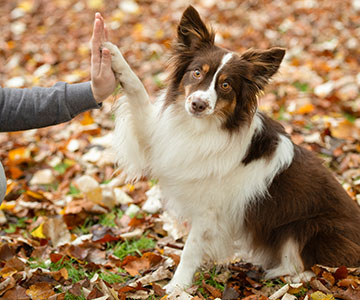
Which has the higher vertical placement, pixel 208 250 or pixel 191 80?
pixel 191 80

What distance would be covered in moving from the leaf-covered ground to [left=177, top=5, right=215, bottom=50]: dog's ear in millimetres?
1207

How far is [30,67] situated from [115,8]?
276cm

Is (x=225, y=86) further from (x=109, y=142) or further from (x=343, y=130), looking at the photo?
(x=109, y=142)

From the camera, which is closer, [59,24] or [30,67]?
[30,67]

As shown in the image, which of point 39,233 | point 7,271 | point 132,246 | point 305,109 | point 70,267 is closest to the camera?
point 7,271

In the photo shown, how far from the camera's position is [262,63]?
2947mm

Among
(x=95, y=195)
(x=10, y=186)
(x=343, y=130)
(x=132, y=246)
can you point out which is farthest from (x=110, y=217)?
(x=343, y=130)

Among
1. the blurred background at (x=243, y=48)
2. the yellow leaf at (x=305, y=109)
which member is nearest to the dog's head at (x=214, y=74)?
the blurred background at (x=243, y=48)

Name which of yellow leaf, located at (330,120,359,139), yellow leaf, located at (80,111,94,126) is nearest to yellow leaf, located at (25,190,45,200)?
yellow leaf, located at (80,111,94,126)

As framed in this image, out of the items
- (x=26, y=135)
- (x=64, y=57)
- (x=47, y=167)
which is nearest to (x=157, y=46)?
(x=64, y=57)

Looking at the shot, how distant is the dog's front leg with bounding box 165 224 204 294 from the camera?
3.16m

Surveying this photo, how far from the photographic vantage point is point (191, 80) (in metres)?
2.99

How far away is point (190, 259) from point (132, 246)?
0.63m

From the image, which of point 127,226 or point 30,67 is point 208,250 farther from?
point 30,67
